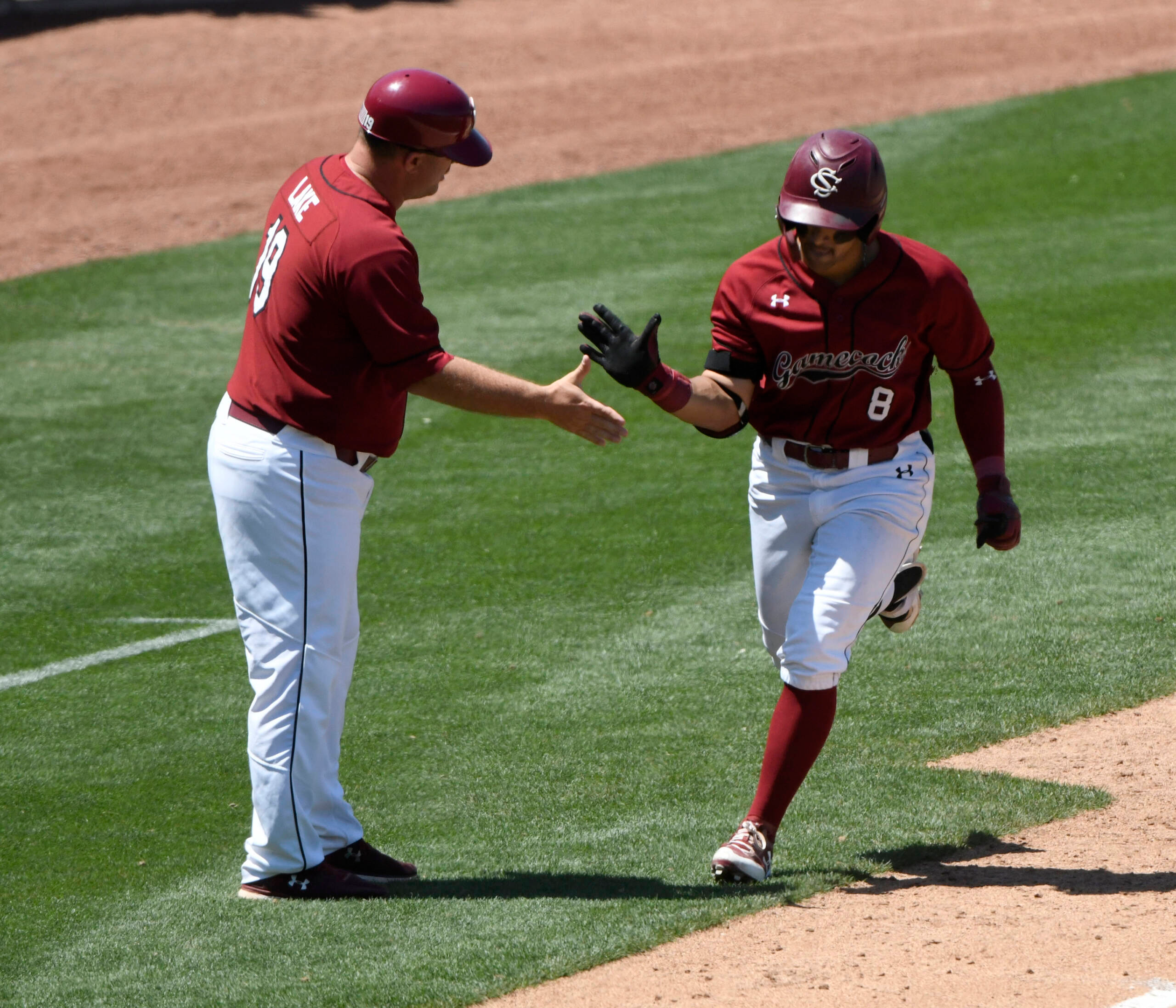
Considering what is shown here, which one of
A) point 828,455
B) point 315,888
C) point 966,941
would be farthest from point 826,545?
point 315,888

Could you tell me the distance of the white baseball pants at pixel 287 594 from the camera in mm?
4238

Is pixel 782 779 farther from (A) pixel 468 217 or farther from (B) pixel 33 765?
(A) pixel 468 217

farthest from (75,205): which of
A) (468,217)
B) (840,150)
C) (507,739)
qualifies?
(840,150)

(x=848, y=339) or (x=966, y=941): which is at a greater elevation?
(x=848, y=339)

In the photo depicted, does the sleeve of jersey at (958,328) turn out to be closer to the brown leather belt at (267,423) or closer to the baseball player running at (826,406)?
Result: the baseball player running at (826,406)

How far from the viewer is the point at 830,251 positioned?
4.40 metres

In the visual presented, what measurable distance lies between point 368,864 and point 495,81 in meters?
16.7

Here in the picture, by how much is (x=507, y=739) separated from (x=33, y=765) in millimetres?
1642

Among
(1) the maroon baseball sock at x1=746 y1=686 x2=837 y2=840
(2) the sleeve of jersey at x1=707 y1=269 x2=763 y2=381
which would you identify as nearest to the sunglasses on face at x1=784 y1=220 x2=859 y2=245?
(2) the sleeve of jersey at x1=707 y1=269 x2=763 y2=381

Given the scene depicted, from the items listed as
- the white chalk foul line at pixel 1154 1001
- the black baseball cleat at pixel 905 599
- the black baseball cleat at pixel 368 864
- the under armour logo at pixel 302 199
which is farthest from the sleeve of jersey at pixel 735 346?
the white chalk foul line at pixel 1154 1001

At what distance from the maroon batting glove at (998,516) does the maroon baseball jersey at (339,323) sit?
5.26ft

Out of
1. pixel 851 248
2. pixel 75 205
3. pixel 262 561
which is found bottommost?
pixel 75 205

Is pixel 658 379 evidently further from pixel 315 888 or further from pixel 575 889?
pixel 315 888

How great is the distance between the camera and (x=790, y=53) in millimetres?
20719
